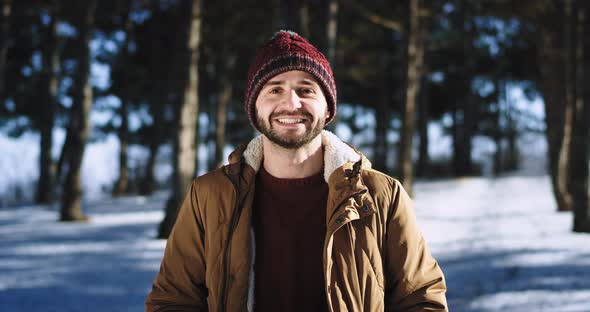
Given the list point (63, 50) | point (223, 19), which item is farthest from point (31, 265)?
point (63, 50)

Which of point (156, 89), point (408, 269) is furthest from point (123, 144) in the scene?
point (408, 269)

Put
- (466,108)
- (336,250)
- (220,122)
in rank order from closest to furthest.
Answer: (336,250) → (220,122) → (466,108)

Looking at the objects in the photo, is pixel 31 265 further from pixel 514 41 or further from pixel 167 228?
pixel 514 41

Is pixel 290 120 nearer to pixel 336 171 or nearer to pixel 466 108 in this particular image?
pixel 336 171

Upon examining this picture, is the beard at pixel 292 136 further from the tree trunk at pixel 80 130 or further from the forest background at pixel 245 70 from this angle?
the tree trunk at pixel 80 130

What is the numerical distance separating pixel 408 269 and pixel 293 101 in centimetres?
93

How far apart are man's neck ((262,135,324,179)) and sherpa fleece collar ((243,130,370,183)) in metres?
0.06

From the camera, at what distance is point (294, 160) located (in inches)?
92.7

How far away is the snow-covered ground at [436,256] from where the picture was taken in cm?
492

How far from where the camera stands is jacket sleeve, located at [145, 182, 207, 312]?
88.7 inches

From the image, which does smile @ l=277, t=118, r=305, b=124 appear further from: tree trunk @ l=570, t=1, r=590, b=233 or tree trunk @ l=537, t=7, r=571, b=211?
tree trunk @ l=537, t=7, r=571, b=211

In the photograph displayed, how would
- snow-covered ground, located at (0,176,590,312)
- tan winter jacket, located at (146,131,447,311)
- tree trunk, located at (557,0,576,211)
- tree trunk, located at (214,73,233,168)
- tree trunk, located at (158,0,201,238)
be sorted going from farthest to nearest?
tree trunk, located at (214,73,233,168) → tree trunk, located at (557,0,576,211) → tree trunk, located at (158,0,201,238) → snow-covered ground, located at (0,176,590,312) → tan winter jacket, located at (146,131,447,311)

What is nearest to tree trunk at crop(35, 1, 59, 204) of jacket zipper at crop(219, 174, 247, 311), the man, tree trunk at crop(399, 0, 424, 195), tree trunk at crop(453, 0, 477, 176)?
tree trunk at crop(399, 0, 424, 195)

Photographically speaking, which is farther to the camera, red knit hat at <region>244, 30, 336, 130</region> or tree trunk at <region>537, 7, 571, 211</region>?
tree trunk at <region>537, 7, 571, 211</region>
